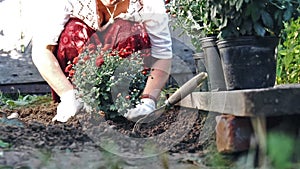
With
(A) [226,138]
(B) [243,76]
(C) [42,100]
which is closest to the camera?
(A) [226,138]

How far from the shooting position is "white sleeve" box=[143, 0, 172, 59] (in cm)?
233

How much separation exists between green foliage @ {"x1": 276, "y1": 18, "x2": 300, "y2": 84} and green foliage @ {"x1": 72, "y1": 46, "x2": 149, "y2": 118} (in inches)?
39.5

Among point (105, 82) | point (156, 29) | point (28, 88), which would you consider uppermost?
point (156, 29)

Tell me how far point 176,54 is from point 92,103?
2.06 m

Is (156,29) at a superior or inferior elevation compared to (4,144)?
superior

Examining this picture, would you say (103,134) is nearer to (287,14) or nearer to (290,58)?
(287,14)

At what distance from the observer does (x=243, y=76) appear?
1699 millimetres

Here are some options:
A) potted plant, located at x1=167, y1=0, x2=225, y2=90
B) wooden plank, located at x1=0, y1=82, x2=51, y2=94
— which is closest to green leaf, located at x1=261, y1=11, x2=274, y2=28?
potted plant, located at x1=167, y1=0, x2=225, y2=90

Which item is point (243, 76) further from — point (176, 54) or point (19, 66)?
point (19, 66)

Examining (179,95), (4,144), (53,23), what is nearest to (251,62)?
(179,95)

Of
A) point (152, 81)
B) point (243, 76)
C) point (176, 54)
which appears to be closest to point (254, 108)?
point (243, 76)

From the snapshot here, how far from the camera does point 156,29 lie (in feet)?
7.71

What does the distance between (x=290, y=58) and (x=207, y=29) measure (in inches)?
29.1

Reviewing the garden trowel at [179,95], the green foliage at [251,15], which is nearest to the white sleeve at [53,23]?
the garden trowel at [179,95]
